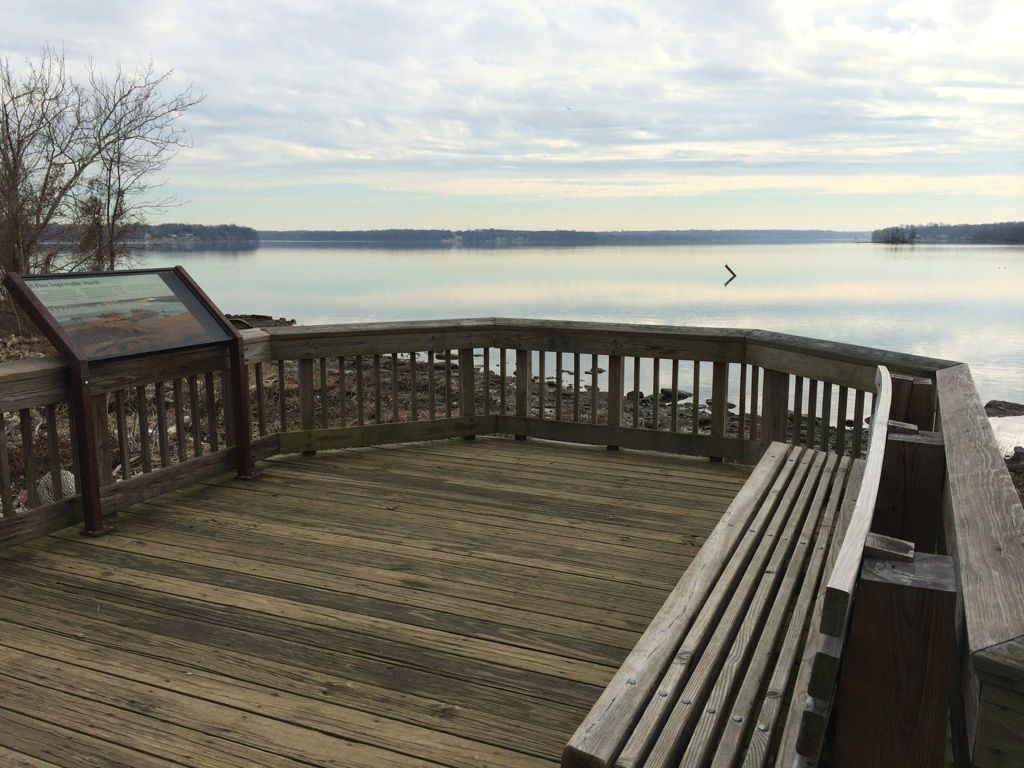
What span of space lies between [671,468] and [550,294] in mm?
49063

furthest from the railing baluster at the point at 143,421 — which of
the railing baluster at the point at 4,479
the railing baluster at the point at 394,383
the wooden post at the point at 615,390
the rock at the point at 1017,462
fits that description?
the rock at the point at 1017,462

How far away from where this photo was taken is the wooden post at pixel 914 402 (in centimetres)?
320

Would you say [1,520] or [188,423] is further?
[188,423]

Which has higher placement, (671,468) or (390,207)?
(390,207)

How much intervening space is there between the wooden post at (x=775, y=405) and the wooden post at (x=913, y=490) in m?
2.62

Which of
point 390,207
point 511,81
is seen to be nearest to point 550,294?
point 390,207

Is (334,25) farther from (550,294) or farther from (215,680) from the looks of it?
(550,294)

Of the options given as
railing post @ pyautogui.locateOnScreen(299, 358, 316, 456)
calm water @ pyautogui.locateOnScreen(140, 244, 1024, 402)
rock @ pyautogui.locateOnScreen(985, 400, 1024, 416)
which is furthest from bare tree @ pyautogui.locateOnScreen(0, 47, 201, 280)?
rock @ pyautogui.locateOnScreen(985, 400, 1024, 416)

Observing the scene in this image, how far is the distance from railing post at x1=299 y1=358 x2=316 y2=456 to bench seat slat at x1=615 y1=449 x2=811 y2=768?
10.4 feet

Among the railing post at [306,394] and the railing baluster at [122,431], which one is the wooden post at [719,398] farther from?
the railing baluster at [122,431]

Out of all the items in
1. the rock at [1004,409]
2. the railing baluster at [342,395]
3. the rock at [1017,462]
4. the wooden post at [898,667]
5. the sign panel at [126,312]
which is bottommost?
the rock at [1004,409]

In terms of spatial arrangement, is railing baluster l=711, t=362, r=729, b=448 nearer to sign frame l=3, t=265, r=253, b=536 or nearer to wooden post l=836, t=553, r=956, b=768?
sign frame l=3, t=265, r=253, b=536

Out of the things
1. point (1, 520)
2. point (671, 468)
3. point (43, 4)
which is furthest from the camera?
point (43, 4)

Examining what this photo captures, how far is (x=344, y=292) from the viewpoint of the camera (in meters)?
55.3
